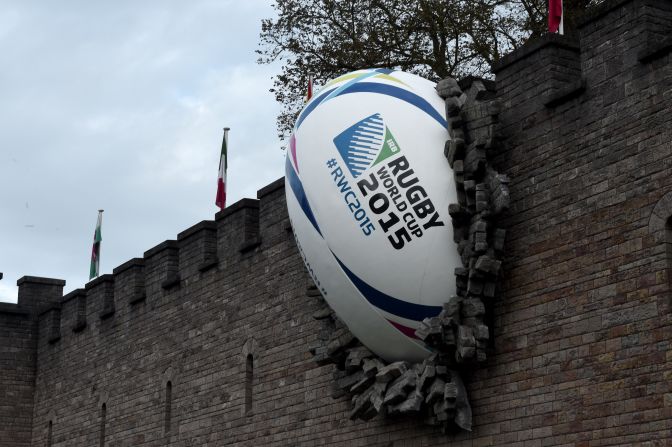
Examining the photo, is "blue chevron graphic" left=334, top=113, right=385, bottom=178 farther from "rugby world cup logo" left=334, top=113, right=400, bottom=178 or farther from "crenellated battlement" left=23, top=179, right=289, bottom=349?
"crenellated battlement" left=23, top=179, right=289, bottom=349

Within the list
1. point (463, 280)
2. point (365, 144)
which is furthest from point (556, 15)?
point (463, 280)

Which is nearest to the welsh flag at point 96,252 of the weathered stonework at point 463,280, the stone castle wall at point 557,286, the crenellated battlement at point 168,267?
the crenellated battlement at point 168,267

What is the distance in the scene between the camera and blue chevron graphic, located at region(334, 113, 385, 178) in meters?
14.7

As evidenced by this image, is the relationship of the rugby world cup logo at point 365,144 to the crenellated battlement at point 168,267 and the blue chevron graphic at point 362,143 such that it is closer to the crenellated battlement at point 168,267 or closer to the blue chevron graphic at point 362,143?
the blue chevron graphic at point 362,143

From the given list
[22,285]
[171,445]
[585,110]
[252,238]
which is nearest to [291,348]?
[252,238]

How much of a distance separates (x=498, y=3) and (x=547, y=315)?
10.1 meters

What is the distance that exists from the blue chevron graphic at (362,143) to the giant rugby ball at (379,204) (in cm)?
1

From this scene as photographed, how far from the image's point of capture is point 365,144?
48.4 ft

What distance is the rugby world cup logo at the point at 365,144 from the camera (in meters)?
14.6

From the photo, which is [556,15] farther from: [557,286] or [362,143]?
[557,286]

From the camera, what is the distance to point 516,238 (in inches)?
560

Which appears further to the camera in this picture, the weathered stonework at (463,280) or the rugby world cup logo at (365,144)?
the rugby world cup logo at (365,144)

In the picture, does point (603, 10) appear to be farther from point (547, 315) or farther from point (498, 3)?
point (498, 3)

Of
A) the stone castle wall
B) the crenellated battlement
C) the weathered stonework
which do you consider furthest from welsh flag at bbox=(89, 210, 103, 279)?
the weathered stonework
